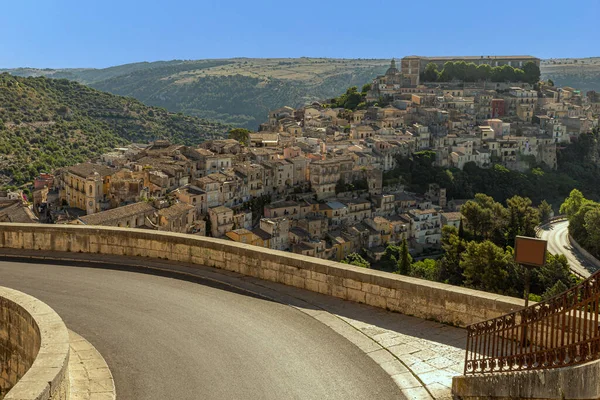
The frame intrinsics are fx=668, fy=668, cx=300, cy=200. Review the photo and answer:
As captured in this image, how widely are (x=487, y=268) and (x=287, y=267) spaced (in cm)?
2994

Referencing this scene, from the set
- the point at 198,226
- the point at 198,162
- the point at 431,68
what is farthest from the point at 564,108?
the point at 198,226

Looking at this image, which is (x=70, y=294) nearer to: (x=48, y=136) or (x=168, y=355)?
(x=168, y=355)

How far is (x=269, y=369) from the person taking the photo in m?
6.63

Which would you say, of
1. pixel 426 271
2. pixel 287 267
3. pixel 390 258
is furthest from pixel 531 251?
pixel 390 258

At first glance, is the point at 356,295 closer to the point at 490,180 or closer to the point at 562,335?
the point at 562,335

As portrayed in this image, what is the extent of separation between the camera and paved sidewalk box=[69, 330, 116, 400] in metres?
6.00

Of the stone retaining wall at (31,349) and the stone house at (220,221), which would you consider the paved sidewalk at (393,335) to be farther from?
the stone house at (220,221)

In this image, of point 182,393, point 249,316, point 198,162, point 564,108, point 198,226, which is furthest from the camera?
point 564,108

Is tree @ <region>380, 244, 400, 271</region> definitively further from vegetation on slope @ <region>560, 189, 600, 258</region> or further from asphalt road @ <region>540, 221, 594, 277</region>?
vegetation on slope @ <region>560, 189, 600, 258</region>

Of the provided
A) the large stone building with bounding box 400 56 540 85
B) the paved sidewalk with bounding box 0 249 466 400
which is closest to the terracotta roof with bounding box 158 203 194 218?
the paved sidewalk with bounding box 0 249 466 400

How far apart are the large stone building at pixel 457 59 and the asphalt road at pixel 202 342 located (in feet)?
337

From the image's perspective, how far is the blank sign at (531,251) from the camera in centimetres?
604

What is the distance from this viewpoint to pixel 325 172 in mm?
66625

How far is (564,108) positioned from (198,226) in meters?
67.5
